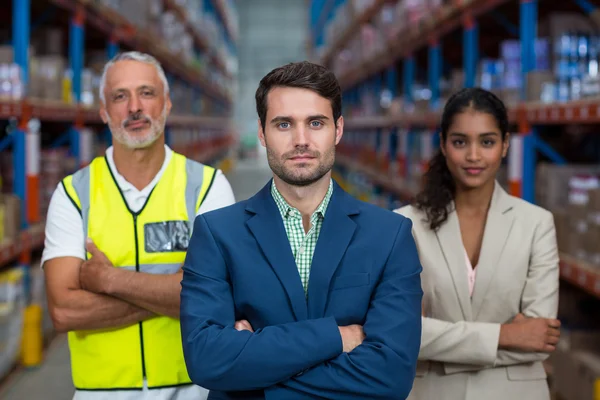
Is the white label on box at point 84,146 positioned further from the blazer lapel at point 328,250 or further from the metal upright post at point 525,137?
the blazer lapel at point 328,250

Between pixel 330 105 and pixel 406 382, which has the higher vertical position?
pixel 330 105

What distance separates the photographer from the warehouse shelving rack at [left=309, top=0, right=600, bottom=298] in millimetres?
3992

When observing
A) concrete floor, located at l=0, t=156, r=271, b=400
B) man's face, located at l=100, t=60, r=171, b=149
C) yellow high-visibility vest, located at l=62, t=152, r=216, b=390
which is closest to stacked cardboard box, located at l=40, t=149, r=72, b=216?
concrete floor, located at l=0, t=156, r=271, b=400

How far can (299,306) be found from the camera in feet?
5.15

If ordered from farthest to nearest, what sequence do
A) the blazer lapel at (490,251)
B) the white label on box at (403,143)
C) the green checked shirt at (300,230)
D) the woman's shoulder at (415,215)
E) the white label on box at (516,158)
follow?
the white label on box at (403,143) < the white label on box at (516,158) < the woman's shoulder at (415,215) < the blazer lapel at (490,251) < the green checked shirt at (300,230)

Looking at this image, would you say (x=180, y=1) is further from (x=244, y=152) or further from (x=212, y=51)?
(x=244, y=152)

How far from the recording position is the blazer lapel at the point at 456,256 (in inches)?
82.2

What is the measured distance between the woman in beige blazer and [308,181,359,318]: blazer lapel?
0.55 metres

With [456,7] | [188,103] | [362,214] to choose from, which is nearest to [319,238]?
[362,214]

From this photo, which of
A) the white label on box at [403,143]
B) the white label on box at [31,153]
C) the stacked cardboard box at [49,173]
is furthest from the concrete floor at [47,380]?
the white label on box at [403,143]

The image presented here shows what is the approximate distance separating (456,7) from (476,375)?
4.29 m

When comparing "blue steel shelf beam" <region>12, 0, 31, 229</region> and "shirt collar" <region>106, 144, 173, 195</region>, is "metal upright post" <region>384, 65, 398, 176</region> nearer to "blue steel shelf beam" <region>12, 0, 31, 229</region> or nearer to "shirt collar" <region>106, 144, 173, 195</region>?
"blue steel shelf beam" <region>12, 0, 31, 229</region>

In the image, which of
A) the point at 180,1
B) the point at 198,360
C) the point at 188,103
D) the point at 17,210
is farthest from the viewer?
the point at 188,103

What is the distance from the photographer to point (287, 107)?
159cm
